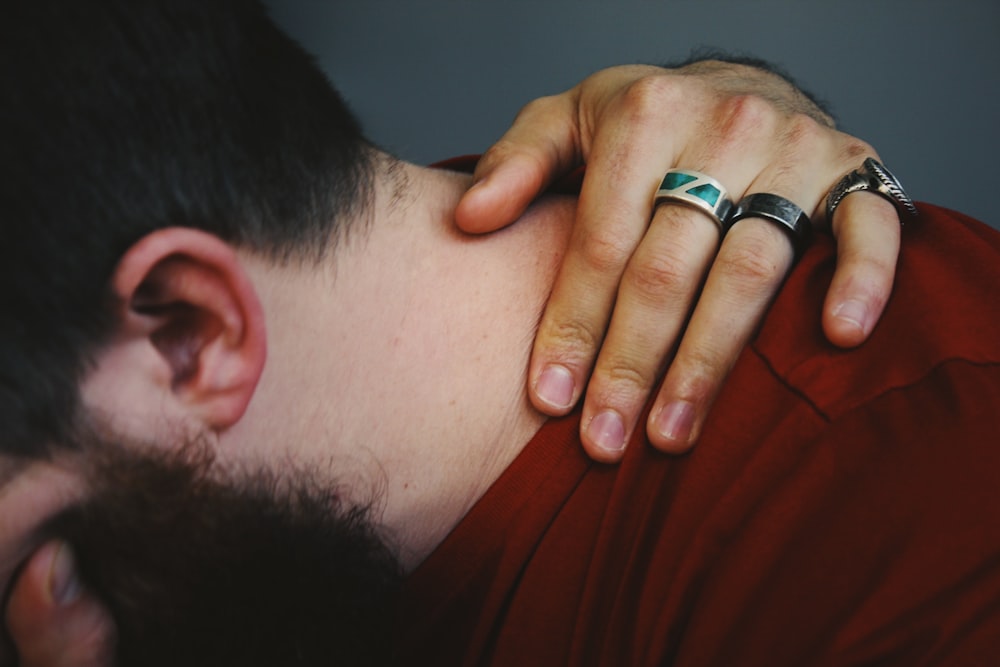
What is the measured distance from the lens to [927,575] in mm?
543

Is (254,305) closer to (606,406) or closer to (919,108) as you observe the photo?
(606,406)

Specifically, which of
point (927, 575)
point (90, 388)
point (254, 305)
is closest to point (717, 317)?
point (927, 575)

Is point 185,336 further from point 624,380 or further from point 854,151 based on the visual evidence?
point 854,151

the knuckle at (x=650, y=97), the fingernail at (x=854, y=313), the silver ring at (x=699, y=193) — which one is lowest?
the fingernail at (x=854, y=313)

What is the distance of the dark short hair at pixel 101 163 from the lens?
1.86 ft

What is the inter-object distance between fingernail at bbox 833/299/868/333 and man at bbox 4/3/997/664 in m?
0.04

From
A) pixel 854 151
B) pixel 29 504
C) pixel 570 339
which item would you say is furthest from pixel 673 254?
pixel 29 504

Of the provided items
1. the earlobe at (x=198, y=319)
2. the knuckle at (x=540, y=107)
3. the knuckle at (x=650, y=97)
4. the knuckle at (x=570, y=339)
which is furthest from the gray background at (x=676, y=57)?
the earlobe at (x=198, y=319)

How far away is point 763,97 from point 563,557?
0.58m

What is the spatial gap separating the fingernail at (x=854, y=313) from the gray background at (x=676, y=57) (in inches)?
51.0

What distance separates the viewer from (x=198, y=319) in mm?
648

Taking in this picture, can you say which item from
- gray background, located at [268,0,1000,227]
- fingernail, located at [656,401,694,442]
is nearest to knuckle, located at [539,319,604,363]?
fingernail, located at [656,401,694,442]

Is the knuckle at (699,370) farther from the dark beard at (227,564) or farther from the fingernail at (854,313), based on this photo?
the dark beard at (227,564)

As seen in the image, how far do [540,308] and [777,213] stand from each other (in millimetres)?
259
